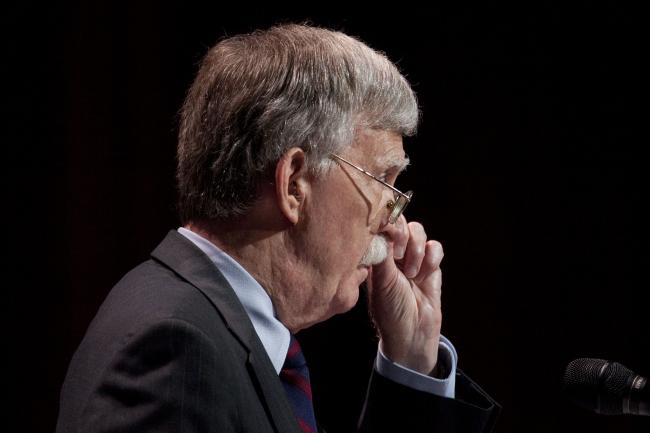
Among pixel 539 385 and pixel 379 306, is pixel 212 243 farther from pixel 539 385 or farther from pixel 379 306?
pixel 539 385

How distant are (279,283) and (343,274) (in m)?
0.15

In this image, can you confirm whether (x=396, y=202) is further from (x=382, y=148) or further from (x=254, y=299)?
(x=254, y=299)

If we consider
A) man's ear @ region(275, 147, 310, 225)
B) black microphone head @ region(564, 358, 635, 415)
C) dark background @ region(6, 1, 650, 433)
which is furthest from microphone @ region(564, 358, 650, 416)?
dark background @ region(6, 1, 650, 433)

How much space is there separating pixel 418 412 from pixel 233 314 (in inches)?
27.8

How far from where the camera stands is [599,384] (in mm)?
1404

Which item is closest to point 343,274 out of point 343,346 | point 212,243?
point 212,243

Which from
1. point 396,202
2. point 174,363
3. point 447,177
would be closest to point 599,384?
point 396,202

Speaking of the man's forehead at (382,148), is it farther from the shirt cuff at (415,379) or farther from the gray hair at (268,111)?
the shirt cuff at (415,379)

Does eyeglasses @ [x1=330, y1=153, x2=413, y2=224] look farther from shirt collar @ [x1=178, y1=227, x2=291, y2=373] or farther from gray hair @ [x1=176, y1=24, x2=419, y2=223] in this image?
shirt collar @ [x1=178, y1=227, x2=291, y2=373]

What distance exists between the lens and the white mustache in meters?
1.68

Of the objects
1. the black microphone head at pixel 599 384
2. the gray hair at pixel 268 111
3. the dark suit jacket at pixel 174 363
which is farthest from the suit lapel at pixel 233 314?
the black microphone head at pixel 599 384

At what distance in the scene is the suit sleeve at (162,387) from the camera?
1154 mm

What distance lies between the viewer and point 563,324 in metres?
2.80

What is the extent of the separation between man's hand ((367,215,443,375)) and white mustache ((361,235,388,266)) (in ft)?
0.57
